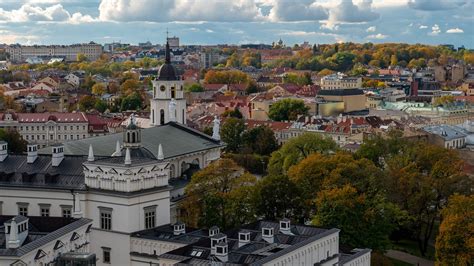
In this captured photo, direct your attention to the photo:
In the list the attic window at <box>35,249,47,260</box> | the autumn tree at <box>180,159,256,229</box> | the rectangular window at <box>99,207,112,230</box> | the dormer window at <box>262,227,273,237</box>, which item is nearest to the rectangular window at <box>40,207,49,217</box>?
the rectangular window at <box>99,207,112,230</box>

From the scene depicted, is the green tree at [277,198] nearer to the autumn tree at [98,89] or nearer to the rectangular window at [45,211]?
the rectangular window at [45,211]

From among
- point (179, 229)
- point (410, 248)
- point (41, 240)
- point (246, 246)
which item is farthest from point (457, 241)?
point (41, 240)

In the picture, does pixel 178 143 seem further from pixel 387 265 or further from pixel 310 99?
pixel 310 99

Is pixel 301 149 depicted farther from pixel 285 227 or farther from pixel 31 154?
pixel 285 227

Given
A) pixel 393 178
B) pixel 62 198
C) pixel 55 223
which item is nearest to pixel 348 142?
pixel 393 178

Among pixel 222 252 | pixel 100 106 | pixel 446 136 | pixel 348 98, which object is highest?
pixel 222 252

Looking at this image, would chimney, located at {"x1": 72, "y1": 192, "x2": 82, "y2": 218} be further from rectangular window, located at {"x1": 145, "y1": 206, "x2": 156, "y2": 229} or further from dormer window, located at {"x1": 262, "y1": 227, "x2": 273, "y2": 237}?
dormer window, located at {"x1": 262, "y1": 227, "x2": 273, "y2": 237}
